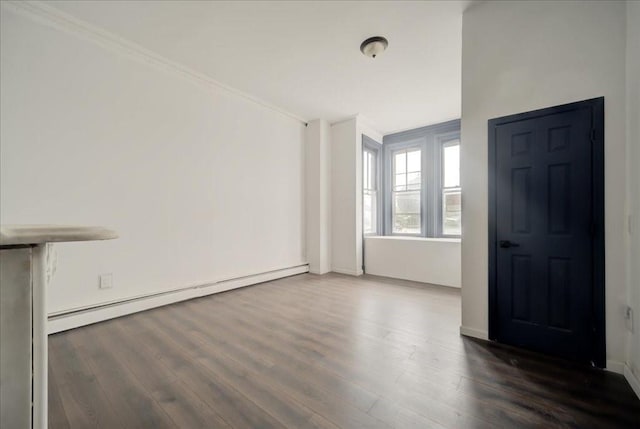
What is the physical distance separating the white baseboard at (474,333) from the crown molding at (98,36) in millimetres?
4365

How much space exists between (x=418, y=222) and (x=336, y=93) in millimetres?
3163

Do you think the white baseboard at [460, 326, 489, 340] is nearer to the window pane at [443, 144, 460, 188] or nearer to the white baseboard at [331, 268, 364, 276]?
the white baseboard at [331, 268, 364, 276]

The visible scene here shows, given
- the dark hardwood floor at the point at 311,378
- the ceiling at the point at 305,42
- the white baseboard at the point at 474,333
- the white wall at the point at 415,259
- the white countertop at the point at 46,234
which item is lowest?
the dark hardwood floor at the point at 311,378

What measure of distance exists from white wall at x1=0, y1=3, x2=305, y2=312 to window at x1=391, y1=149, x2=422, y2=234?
9.87ft

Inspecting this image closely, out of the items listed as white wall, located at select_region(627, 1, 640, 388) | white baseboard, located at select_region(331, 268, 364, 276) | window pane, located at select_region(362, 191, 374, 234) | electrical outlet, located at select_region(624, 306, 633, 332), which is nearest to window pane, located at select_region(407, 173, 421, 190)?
window pane, located at select_region(362, 191, 374, 234)

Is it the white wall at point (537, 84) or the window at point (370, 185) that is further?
the window at point (370, 185)

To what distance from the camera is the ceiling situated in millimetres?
2500

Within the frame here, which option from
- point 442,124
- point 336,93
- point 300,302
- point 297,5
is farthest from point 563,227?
point 442,124

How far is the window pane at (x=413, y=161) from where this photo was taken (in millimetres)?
5633

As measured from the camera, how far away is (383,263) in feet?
16.7

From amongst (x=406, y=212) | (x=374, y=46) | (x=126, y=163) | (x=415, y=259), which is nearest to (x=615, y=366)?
(x=415, y=259)

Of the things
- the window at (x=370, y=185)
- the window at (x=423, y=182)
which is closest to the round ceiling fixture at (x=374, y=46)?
the window at (x=370, y=185)

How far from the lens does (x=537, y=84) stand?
2215 mm

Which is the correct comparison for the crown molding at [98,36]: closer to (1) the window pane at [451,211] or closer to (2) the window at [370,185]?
(2) the window at [370,185]
